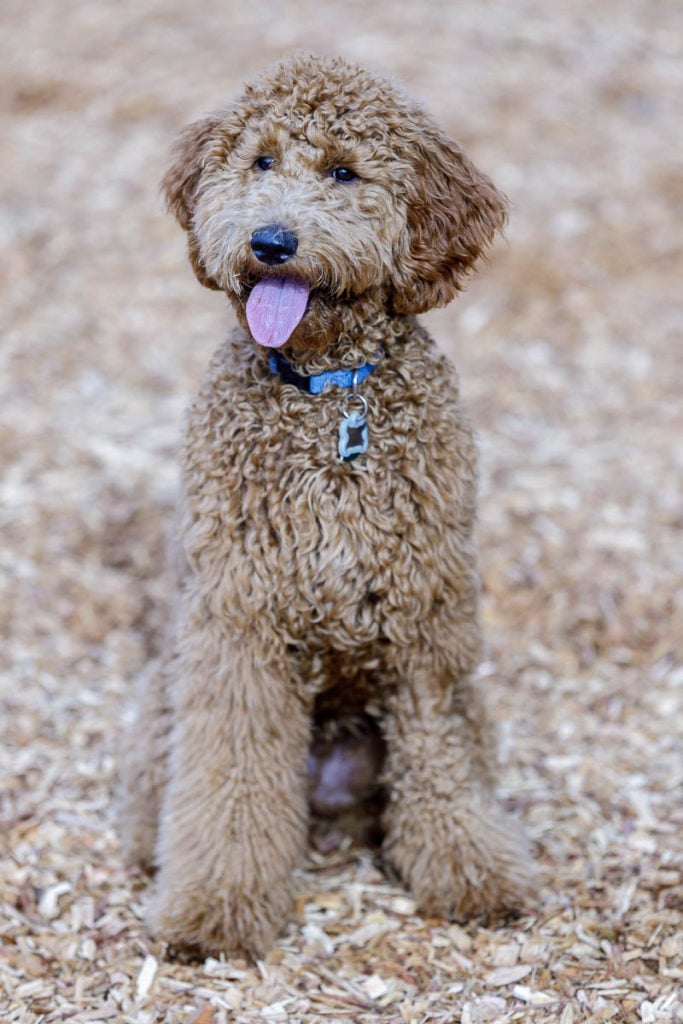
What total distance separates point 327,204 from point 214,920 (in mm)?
1726

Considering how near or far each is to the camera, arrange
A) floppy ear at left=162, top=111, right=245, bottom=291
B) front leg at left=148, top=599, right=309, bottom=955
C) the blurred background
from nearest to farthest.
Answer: floppy ear at left=162, top=111, right=245, bottom=291, front leg at left=148, top=599, right=309, bottom=955, the blurred background

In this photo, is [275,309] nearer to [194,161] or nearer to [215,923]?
[194,161]

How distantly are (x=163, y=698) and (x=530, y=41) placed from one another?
19.8ft

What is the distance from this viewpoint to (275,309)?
8.49 ft

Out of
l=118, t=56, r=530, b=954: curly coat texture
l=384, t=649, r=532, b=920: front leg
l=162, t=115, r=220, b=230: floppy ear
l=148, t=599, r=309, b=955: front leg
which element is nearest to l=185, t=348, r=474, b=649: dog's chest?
l=118, t=56, r=530, b=954: curly coat texture

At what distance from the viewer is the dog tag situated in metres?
2.78

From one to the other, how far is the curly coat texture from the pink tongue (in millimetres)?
38

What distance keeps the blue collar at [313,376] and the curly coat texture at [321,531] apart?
3 centimetres

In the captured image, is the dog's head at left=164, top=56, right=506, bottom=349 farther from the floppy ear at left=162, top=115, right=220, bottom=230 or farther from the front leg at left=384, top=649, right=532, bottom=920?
the front leg at left=384, top=649, right=532, bottom=920

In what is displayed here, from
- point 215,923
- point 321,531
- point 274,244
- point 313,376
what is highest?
point 274,244

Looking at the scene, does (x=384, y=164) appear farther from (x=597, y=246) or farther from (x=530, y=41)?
(x=530, y=41)

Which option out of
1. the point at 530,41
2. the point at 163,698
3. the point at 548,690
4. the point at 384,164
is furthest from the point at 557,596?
the point at 530,41

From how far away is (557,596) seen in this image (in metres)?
4.52

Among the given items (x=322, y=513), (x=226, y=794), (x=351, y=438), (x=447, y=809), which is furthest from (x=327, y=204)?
(x=447, y=809)
